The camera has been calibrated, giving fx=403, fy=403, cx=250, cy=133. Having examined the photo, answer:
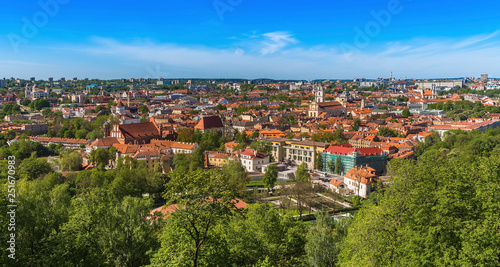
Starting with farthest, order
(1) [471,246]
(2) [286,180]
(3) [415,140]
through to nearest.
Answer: (3) [415,140] < (2) [286,180] < (1) [471,246]

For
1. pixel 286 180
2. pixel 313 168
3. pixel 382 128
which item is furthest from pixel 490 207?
pixel 382 128

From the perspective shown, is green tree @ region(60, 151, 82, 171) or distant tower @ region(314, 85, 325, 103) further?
distant tower @ region(314, 85, 325, 103)

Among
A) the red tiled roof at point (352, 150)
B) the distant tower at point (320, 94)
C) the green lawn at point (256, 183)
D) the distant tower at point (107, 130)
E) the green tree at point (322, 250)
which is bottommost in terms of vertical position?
the green lawn at point (256, 183)

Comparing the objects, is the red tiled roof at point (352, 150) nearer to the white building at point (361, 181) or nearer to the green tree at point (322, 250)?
the white building at point (361, 181)

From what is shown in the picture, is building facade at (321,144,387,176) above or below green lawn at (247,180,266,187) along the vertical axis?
above

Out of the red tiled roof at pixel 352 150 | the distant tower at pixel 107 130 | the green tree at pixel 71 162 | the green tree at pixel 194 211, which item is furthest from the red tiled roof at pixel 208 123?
the green tree at pixel 194 211

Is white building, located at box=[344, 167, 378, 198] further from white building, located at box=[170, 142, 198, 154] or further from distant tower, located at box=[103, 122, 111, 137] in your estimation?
distant tower, located at box=[103, 122, 111, 137]

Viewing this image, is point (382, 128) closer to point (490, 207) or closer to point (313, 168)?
point (313, 168)

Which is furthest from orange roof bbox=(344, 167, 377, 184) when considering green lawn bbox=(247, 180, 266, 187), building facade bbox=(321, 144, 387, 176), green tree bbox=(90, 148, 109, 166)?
green tree bbox=(90, 148, 109, 166)
